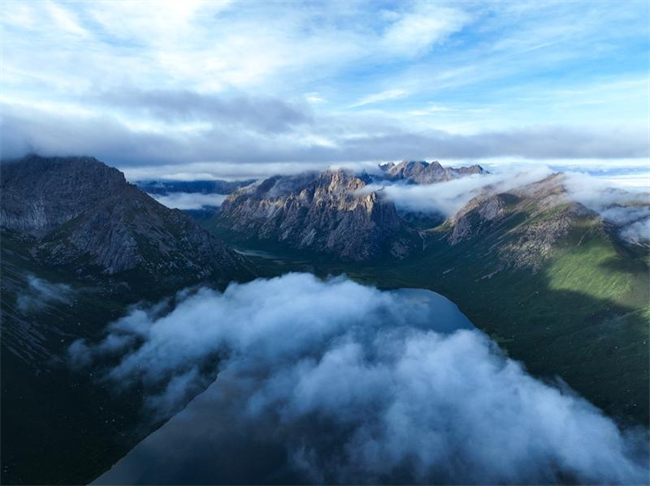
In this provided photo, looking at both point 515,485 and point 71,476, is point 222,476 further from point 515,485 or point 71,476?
point 515,485

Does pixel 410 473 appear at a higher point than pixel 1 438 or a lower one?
lower

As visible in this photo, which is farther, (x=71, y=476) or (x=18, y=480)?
(x=71, y=476)

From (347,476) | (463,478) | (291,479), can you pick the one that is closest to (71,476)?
(291,479)

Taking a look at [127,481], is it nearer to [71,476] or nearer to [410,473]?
[71,476]

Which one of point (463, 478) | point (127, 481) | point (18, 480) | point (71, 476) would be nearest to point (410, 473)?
point (463, 478)

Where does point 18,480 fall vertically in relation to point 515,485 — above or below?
above

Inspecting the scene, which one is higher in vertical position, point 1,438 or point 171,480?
point 1,438

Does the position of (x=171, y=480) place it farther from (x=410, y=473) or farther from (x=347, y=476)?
(x=410, y=473)

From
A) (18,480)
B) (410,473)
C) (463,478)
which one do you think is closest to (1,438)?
(18,480)
